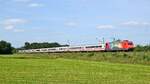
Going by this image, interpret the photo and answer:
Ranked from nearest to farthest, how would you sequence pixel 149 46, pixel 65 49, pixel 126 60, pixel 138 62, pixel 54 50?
pixel 138 62, pixel 126 60, pixel 149 46, pixel 65 49, pixel 54 50

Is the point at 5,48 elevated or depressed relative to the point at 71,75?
elevated

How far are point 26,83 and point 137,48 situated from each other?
6657 centimetres

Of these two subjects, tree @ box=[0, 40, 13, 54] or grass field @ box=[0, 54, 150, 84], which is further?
tree @ box=[0, 40, 13, 54]

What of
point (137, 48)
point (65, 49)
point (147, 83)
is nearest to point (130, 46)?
point (137, 48)

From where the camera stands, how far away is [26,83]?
16.5 metres

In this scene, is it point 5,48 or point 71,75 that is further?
point 5,48

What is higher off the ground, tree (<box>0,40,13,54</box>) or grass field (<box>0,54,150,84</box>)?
tree (<box>0,40,13,54</box>)

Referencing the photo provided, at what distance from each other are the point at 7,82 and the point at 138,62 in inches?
1205

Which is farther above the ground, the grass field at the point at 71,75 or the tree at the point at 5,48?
the tree at the point at 5,48

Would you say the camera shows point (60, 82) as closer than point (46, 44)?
Yes

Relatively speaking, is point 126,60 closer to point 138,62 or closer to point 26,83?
point 138,62

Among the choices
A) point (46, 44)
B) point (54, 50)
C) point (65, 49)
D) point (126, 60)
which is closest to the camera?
point (126, 60)

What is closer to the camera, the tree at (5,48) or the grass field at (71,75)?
the grass field at (71,75)

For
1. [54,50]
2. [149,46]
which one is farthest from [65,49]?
[149,46]
